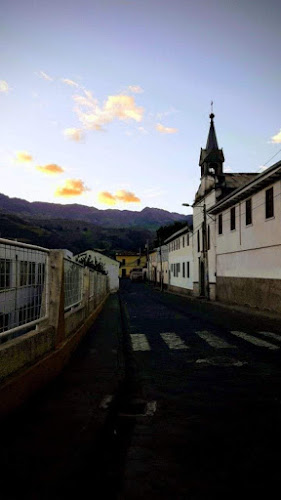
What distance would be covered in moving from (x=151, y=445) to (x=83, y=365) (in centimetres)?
417

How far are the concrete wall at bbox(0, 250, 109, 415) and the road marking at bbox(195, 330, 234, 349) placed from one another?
3660 millimetres

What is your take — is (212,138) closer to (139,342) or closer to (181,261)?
(181,261)

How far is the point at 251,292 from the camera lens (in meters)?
24.4

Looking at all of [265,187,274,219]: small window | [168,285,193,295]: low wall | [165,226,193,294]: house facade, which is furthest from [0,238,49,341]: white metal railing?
[168,285,193,295]: low wall

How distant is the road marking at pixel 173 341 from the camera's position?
390 inches

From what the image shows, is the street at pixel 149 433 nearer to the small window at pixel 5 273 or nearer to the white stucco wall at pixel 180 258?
the small window at pixel 5 273

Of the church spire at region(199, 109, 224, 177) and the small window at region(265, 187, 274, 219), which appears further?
the church spire at region(199, 109, 224, 177)

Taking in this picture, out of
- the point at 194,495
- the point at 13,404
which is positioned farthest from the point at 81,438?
the point at 194,495

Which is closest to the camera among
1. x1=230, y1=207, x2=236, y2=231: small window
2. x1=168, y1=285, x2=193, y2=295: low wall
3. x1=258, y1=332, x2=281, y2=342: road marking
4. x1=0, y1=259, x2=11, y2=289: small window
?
x1=0, y1=259, x2=11, y2=289: small window

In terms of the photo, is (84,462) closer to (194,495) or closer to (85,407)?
(194,495)

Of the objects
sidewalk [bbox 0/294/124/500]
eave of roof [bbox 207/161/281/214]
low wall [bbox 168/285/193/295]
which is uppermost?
eave of roof [bbox 207/161/281/214]

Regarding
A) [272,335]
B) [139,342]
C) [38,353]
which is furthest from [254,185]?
[38,353]

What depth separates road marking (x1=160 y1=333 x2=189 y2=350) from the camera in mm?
9894

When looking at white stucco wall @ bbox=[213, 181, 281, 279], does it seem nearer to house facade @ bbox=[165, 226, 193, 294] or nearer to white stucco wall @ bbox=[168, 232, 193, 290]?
white stucco wall @ bbox=[168, 232, 193, 290]
